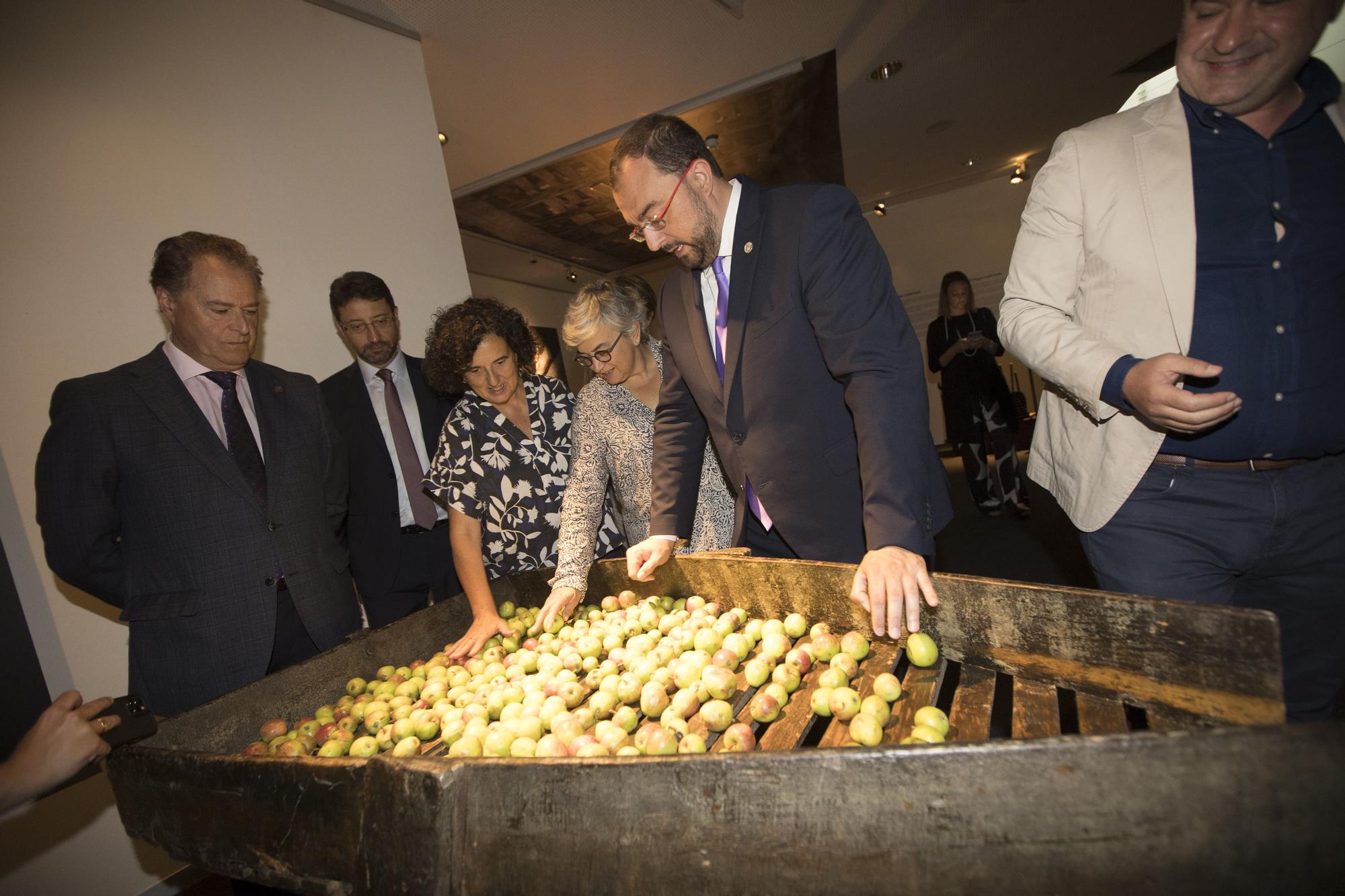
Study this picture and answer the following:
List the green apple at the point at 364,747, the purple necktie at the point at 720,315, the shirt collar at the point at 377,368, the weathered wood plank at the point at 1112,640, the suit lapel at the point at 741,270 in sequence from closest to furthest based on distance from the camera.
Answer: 1. the weathered wood plank at the point at 1112,640
2. the green apple at the point at 364,747
3. the suit lapel at the point at 741,270
4. the purple necktie at the point at 720,315
5. the shirt collar at the point at 377,368

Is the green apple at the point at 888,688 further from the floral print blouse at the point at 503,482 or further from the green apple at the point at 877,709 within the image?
the floral print blouse at the point at 503,482

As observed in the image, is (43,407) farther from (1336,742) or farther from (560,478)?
(1336,742)

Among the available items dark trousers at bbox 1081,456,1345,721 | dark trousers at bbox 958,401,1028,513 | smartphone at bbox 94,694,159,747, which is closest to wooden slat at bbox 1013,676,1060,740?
dark trousers at bbox 1081,456,1345,721

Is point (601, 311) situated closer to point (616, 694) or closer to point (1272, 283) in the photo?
point (616, 694)

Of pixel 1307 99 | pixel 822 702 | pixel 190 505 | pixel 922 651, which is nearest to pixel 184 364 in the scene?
pixel 190 505

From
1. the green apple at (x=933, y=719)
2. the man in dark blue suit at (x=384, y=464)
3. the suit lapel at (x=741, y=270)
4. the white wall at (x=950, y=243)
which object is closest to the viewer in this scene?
the green apple at (x=933, y=719)

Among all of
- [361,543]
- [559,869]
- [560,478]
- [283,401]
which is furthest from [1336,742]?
[361,543]

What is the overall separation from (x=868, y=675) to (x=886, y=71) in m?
5.32

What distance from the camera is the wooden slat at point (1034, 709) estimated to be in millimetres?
855

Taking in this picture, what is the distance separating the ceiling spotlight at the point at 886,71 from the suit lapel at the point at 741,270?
4414 millimetres

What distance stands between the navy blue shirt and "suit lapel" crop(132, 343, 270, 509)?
215cm

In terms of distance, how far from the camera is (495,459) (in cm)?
204

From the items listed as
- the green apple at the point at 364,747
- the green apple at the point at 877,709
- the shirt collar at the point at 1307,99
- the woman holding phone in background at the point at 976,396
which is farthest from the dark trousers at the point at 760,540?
the woman holding phone in background at the point at 976,396

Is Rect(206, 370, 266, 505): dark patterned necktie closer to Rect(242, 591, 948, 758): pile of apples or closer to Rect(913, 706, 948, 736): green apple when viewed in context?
Rect(242, 591, 948, 758): pile of apples
